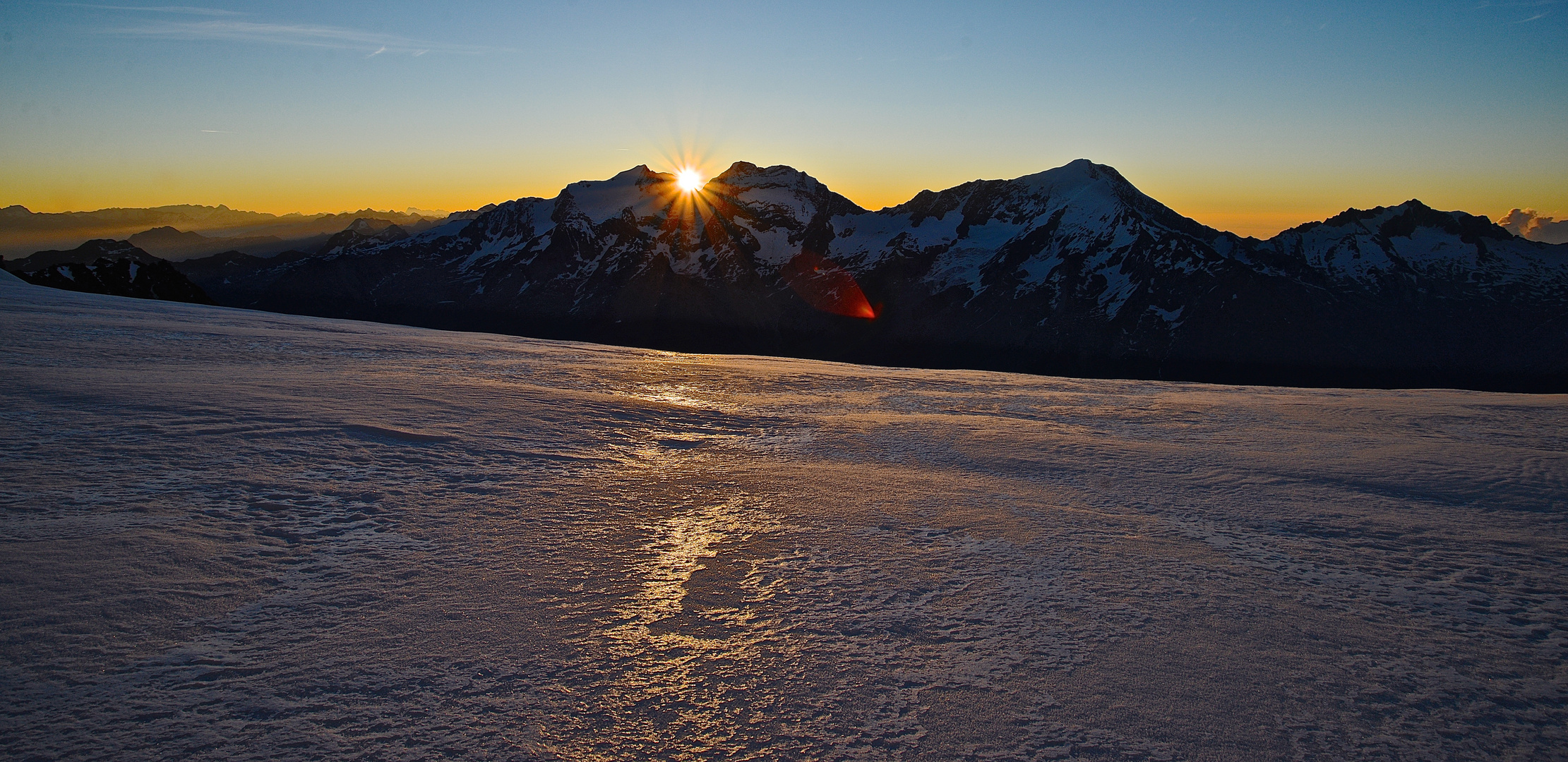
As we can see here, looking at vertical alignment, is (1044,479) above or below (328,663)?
above

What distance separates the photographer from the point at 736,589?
4258mm

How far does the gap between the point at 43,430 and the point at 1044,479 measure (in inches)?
332

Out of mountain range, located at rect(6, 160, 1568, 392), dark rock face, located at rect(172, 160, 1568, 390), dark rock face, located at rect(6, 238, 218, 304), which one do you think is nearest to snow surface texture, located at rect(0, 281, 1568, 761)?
dark rock face, located at rect(6, 238, 218, 304)

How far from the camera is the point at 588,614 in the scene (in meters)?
3.85

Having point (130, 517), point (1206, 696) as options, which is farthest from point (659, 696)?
point (130, 517)

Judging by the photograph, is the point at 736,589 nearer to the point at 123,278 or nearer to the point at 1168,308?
the point at 123,278

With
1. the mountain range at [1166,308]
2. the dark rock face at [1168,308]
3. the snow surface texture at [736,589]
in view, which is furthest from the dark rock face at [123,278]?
the dark rock face at [1168,308]

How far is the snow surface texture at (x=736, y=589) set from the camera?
9.89 feet

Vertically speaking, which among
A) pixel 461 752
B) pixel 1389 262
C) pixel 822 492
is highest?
pixel 1389 262

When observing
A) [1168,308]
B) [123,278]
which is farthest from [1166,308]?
[123,278]

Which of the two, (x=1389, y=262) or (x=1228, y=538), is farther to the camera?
(x=1389, y=262)

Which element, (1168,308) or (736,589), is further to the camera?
(1168,308)

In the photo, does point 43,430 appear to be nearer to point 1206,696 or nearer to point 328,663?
point 328,663

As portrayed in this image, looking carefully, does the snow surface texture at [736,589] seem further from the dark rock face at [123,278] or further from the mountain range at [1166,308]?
the mountain range at [1166,308]
